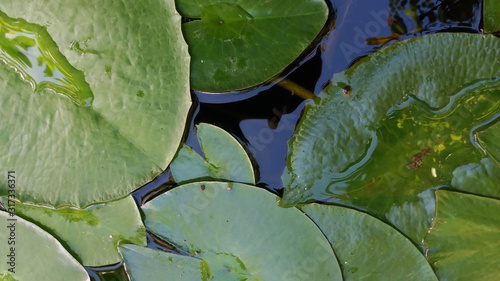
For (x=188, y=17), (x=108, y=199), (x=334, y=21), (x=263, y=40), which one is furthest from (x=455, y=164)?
(x=108, y=199)

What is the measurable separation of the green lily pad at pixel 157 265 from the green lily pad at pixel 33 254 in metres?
0.19

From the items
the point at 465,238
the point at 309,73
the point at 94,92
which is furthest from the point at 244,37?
the point at 465,238

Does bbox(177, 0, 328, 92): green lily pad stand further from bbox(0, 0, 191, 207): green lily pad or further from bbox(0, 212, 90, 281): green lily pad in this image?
bbox(0, 212, 90, 281): green lily pad

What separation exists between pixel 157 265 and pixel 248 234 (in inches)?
13.5

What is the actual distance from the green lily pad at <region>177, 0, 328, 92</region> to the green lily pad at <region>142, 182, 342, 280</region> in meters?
0.36

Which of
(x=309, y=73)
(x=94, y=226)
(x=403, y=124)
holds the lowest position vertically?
(x=94, y=226)

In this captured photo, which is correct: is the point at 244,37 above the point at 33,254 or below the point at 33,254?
above

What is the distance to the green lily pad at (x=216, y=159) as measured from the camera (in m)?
1.30

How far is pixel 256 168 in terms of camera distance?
4.49 feet

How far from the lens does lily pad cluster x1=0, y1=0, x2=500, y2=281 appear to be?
122cm

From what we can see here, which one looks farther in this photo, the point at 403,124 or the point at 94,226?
the point at 94,226

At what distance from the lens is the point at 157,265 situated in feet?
4.44

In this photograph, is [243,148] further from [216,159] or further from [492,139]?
[492,139]

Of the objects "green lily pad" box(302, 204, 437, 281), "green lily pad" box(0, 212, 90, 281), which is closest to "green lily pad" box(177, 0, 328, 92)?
"green lily pad" box(302, 204, 437, 281)
